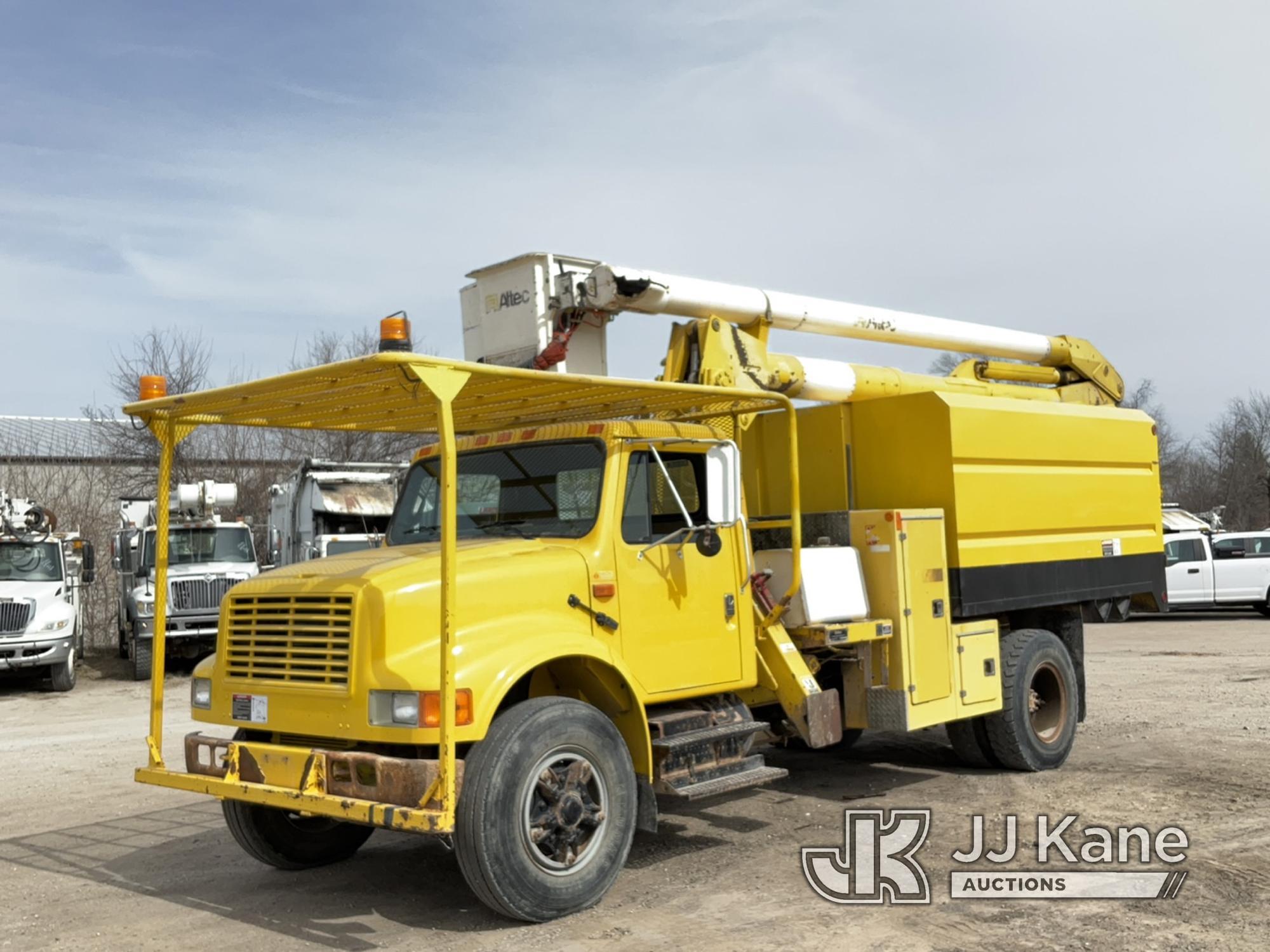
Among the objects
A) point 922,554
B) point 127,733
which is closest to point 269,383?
point 922,554

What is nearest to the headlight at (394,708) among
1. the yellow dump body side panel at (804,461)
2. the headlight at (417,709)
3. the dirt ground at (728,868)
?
the headlight at (417,709)

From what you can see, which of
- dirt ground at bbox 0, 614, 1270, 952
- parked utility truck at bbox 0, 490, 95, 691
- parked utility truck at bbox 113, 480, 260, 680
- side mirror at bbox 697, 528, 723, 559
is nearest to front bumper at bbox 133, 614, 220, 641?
parked utility truck at bbox 113, 480, 260, 680

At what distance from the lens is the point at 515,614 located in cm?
559

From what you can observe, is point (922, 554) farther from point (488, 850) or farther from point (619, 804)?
point (488, 850)

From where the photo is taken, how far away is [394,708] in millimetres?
5125

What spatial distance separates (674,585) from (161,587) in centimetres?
279

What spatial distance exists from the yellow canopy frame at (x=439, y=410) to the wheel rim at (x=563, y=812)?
0.49 meters

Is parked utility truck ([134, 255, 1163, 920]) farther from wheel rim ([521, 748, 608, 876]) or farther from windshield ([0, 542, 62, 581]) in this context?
windshield ([0, 542, 62, 581])

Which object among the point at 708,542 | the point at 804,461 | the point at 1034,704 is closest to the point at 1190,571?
the point at 1034,704

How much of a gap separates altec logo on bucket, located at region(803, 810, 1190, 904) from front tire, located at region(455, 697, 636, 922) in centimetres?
112

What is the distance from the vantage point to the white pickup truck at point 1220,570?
858 inches

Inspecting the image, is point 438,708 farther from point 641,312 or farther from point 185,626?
point 185,626

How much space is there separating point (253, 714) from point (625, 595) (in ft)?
6.20

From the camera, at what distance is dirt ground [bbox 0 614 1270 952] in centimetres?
525
